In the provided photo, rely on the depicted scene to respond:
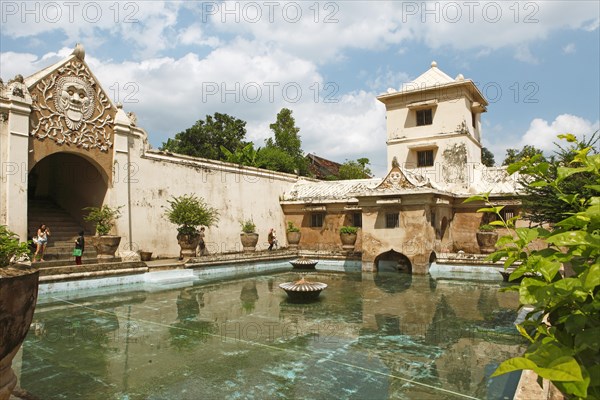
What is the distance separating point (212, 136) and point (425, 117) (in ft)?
57.2

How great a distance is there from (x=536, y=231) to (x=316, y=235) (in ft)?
54.3

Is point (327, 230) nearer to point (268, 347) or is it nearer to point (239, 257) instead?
point (239, 257)

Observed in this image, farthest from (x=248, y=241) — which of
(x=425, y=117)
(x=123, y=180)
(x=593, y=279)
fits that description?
(x=593, y=279)

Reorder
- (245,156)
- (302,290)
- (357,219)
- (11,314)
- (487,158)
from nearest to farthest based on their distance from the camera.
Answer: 1. (11,314)
2. (302,290)
3. (357,219)
4. (245,156)
5. (487,158)

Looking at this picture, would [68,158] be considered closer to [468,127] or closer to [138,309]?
[138,309]

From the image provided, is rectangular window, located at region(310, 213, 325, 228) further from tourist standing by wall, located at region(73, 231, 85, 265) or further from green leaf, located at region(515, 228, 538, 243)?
green leaf, located at region(515, 228, 538, 243)

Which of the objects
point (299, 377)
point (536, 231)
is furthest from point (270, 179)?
point (536, 231)

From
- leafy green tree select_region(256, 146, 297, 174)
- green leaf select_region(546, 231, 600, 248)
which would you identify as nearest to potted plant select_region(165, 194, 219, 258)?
leafy green tree select_region(256, 146, 297, 174)

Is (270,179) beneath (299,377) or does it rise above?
above

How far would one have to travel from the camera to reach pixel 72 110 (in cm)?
1233

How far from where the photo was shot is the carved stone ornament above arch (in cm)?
1159

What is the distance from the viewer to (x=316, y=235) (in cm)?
1781

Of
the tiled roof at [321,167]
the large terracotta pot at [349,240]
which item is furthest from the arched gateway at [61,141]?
the tiled roof at [321,167]

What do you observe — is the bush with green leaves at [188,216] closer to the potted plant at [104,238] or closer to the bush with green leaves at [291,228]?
the potted plant at [104,238]
